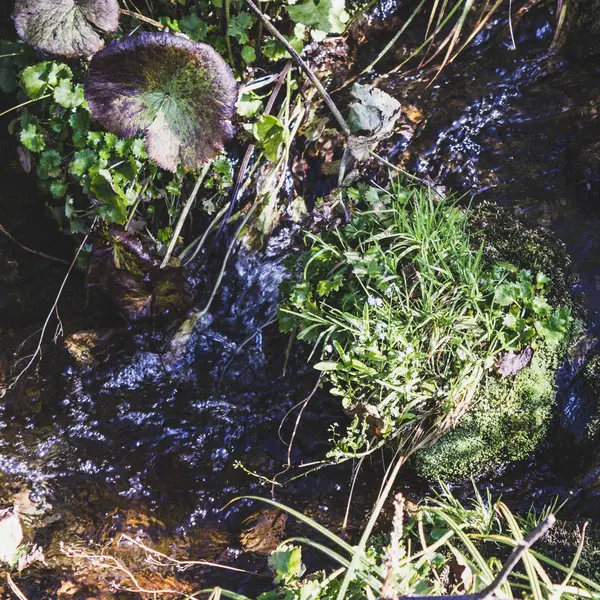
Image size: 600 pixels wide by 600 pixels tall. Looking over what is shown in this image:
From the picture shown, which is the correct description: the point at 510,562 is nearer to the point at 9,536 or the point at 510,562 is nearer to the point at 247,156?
the point at 9,536

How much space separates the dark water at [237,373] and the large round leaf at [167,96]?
79 centimetres

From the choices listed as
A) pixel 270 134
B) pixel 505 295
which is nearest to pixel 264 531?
pixel 505 295

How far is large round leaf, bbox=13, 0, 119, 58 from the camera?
2.38 metres

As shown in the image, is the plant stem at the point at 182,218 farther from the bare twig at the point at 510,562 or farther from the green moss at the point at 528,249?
the bare twig at the point at 510,562

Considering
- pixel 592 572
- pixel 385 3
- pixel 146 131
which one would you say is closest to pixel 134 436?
pixel 146 131

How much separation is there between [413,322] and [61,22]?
1.84 m

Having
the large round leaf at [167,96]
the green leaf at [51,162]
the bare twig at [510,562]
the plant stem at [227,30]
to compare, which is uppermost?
the plant stem at [227,30]

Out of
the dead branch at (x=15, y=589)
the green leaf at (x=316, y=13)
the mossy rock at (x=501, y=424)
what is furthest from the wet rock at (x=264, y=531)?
the green leaf at (x=316, y=13)

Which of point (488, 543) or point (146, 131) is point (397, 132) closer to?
point (146, 131)

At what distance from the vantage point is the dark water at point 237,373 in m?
2.38

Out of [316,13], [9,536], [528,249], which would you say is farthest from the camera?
[316,13]

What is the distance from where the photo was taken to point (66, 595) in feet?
6.61

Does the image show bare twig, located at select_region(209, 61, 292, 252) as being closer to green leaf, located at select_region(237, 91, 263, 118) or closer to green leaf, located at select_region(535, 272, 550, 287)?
green leaf, located at select_region(237, 91, 263, 118)

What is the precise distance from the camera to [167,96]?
7.82ft
